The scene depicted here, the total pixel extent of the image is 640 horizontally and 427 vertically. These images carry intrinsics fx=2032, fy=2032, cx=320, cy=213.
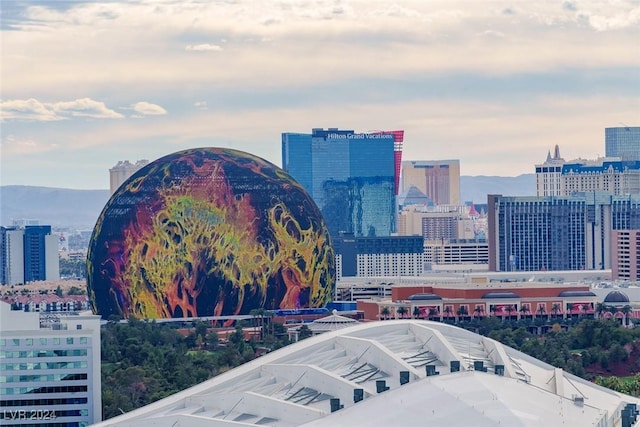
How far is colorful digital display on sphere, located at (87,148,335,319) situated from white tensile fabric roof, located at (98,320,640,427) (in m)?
60.4

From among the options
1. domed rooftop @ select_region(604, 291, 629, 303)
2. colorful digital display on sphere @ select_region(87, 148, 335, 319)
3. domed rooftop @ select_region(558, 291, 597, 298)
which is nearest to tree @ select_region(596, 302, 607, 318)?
domed rooftop @ select_region(558, 291, 597, 298)

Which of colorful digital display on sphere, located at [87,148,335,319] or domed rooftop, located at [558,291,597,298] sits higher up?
colorful digital display on sphere, located at [87,148,335,319]

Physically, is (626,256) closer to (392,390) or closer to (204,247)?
(204,247)

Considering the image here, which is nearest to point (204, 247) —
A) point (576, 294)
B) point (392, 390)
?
point (576, 294)

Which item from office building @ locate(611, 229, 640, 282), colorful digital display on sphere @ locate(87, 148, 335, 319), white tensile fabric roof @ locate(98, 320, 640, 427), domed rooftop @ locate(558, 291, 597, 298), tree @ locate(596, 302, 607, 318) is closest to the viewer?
white tensile fabric roof @ locate(98, 320, 640, 427)

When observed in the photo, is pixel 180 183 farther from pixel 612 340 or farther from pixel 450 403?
pixel 450 403

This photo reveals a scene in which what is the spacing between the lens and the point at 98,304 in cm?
11744

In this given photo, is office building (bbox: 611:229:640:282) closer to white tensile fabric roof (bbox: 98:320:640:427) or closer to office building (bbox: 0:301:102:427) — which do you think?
office building (bbox: 0:301:102:427)

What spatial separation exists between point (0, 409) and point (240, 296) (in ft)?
161

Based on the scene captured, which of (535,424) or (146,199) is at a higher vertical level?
(146,199)

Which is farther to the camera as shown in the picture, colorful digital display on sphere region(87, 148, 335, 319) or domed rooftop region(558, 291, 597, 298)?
domed rooftop region(558, 291, 597, 298)

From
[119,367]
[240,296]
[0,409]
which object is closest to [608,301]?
[240,296]

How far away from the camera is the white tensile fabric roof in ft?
139

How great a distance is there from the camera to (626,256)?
6732 inches
